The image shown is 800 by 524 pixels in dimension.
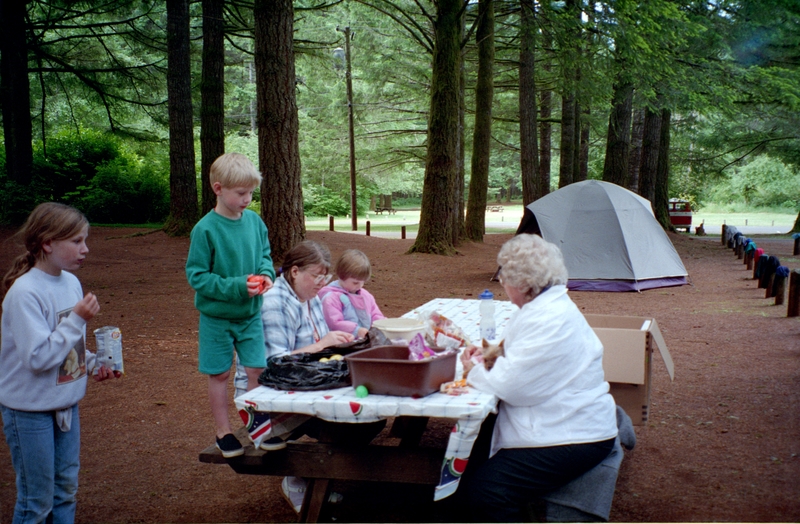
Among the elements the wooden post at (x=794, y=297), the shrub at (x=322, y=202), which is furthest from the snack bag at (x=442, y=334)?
the shrub at (x=322, y=202)

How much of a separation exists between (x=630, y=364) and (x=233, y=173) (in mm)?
2330

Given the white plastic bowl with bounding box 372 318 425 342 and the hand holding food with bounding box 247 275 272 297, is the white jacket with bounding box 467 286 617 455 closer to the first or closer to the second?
the white plastic bowl with bounding box 372 318 425 342

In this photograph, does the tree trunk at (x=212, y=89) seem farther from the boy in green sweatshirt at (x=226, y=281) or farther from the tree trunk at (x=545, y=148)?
the tree trunk at (x=545, y=148)

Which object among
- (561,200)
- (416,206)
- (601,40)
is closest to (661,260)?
(561,200)

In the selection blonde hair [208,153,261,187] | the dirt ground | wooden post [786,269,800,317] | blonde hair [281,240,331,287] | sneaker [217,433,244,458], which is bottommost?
the dirt ground

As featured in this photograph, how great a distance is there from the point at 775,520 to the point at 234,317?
2.71m

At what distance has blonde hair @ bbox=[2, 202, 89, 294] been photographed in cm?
258

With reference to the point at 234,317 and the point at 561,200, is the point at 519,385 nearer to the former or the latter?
the point at 234,317

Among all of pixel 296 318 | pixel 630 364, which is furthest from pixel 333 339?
pixel 630 364

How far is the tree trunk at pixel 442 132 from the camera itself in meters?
13.8

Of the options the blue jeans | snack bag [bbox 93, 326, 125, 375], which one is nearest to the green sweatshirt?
snack bag [bbox 93, 326, 125, 375]

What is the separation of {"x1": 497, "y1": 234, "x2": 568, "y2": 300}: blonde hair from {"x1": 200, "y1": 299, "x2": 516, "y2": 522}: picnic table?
46cm

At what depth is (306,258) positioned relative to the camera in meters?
3.36

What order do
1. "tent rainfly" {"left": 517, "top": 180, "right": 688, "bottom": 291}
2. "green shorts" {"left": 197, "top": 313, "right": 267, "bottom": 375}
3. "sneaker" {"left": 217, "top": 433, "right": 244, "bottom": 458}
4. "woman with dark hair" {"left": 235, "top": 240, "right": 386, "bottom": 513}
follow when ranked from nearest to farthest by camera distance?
1. "sneaker" {"left": 217, "top": 433, "right": 244, "bottom": 458}
2. "green shorts" {"left": 197, "top": 313, "right": 267, "bottom": 375}
3. "woman with dark hair" {"left": 235, "top": 240, "right": 386, "bottom": 513}
4. "tent rainfly" {"left": 517, "top": 180, "right": 688, "bottom": 291}
